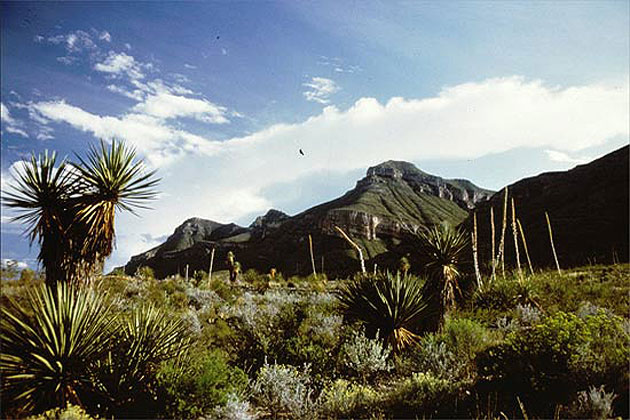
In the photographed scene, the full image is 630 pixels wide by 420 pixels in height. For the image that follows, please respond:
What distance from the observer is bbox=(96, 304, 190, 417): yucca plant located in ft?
20.2

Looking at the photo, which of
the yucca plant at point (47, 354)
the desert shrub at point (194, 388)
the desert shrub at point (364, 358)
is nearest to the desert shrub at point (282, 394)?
the desert shrub at point (194, 388)

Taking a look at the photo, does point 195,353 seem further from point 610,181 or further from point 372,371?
point 610,181

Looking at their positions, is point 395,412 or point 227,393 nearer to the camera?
point 395,412

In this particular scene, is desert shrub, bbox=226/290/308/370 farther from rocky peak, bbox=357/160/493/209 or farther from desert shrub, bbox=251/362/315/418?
rocky peak, bbox=357/160/493/209

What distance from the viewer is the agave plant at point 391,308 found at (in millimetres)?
8688

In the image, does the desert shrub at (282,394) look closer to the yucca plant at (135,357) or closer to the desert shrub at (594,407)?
the yucca plant at (135,357)

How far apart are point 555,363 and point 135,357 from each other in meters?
6.66

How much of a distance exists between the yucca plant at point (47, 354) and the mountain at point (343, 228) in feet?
193

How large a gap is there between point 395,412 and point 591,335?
11.5 feet

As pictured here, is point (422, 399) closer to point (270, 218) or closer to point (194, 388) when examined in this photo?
point (194, 388)

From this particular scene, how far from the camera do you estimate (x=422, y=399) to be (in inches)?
233

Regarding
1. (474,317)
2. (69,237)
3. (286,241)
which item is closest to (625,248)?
(474,317)

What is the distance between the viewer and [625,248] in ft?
119

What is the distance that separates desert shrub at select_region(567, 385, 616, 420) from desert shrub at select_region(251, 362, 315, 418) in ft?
11.2
